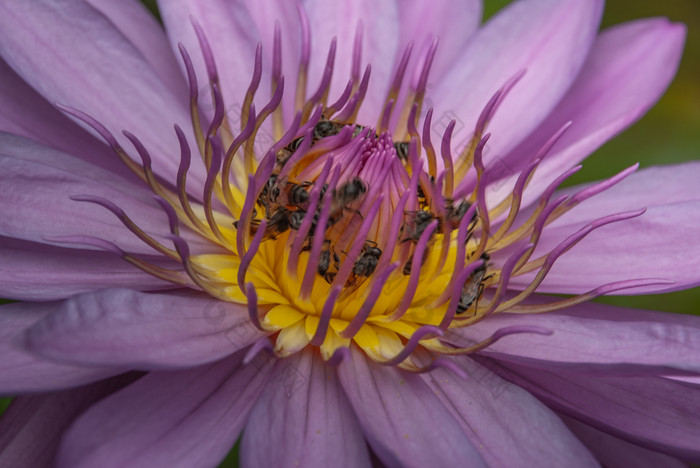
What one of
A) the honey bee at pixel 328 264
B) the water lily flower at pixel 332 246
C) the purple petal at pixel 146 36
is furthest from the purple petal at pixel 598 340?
the purple petal at pixel 146 36

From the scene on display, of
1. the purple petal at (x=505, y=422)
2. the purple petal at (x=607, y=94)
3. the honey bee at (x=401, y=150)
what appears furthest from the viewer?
the purple petal at (x=607, y=94)

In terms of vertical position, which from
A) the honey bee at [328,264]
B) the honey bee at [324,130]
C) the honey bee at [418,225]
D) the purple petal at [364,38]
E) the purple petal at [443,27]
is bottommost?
the honey bee at [328,264]

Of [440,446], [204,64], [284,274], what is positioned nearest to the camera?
[440,446]

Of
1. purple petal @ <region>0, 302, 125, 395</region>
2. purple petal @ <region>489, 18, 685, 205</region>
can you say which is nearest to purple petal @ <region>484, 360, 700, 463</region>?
purple petal @ <region>489, 18, 685, 205</region>

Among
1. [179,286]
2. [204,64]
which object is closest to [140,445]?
[179,286]

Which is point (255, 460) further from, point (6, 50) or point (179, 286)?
point (6, 50)

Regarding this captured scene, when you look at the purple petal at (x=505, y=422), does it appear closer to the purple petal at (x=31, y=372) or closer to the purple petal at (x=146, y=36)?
the purple petal at (x=31, y=372)

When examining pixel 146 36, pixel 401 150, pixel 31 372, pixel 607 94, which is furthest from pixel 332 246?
pixel 607 94
